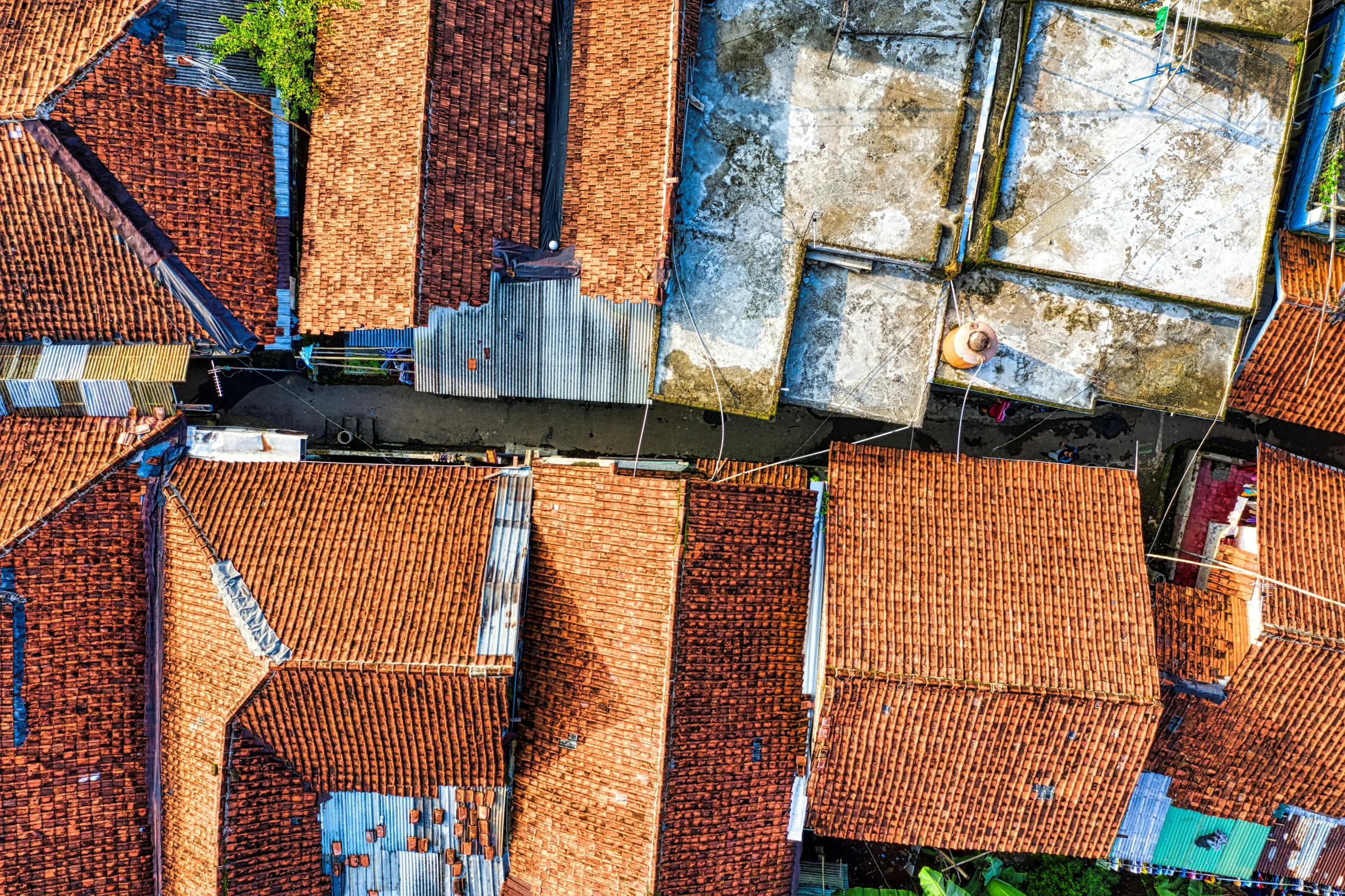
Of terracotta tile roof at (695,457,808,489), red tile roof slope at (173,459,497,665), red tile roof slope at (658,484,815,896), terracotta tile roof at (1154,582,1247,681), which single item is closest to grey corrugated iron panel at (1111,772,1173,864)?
terracotta tile roof at (1154,582,1247,681)

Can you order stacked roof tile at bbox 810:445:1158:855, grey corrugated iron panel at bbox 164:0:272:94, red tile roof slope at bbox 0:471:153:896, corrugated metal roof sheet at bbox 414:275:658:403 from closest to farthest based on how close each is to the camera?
stacked roof tile at bbox 810:445:1158:855
red tile roof slope at bbox 0:471:153:896
grey corrugated iron panel at bbox 164:0:272:94
corrugated metal roof sheet at bbox 414:275:658:403

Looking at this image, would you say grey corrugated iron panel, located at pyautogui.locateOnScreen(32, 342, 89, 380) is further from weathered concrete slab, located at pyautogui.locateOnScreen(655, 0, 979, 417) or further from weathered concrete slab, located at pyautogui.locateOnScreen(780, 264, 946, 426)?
weathered concrete slab, located at pyautogui.locateOnScreen(780, 264, 946, 426)

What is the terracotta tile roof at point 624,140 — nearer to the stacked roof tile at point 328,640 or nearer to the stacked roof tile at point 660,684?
the stacked roof tile at point 660,684

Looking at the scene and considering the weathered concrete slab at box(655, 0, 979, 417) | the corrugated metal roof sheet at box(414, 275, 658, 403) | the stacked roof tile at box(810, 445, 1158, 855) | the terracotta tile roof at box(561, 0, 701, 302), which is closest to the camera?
the stacked roof tile at box(810, 445, 1158, 855)

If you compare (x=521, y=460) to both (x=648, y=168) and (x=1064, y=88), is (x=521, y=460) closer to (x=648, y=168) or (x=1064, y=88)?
(x=648, y=168)

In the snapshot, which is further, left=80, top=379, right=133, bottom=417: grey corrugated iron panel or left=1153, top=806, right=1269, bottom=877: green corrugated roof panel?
Answer: left=1153, top=806, right=1269, bottom=877: green corrugated roof panel

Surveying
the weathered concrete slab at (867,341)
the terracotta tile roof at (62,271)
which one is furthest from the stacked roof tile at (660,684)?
the terracotta tile roof at (62,271)
